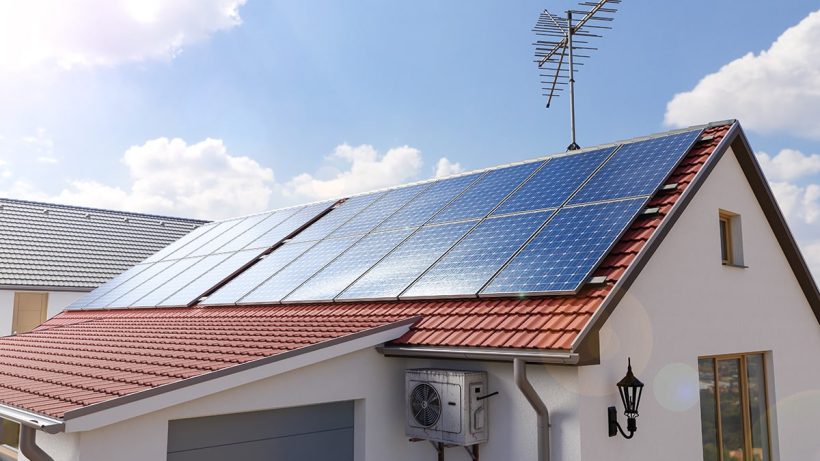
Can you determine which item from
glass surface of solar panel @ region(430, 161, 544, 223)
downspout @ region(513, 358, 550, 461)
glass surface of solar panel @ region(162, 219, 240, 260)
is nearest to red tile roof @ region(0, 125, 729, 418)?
downspout @ region(513, 358, 550, 461)

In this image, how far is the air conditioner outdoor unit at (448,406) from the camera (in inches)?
295

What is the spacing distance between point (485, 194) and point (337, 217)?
441 cm

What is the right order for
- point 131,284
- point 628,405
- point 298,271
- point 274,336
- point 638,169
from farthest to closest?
point 131,284 → point 298,271 → point 638,169 → point 274,336 → point 628,405

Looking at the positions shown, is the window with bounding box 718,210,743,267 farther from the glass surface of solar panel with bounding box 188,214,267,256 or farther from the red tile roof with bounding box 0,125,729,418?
the glass surface of solar panel with bounding box 188,214,267,256

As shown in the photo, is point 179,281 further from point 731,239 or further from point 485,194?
point 731,239

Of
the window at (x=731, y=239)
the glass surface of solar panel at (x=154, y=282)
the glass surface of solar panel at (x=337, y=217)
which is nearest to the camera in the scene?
the window at (x=731, y=239)

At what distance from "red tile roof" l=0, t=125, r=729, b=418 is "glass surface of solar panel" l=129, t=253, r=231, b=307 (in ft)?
12.0

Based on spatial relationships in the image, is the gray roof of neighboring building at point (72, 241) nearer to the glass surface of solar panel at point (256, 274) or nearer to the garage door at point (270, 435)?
the glass surface of solar panel at point (256, 274)

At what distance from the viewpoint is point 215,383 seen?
259 inches

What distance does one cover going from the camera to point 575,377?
22.8ft

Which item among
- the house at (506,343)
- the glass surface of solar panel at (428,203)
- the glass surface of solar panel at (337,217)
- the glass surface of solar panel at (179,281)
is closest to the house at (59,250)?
the glass surface of solar panel at (179,281)

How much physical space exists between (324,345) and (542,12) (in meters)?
11.7

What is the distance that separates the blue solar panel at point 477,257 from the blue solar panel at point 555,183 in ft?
1.09

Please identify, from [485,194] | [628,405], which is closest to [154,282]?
[485,194]
